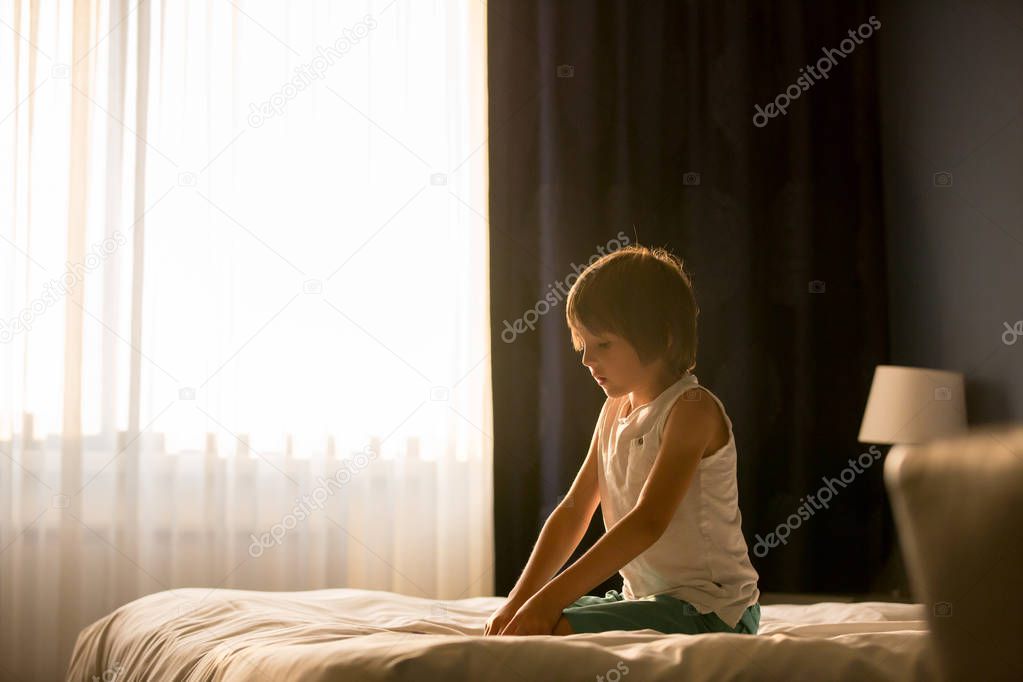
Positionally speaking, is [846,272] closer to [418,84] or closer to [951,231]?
[951,231]

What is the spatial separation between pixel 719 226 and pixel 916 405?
41.2 inches

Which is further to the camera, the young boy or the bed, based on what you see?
the young boy

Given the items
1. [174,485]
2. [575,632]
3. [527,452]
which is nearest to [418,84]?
[527,452]

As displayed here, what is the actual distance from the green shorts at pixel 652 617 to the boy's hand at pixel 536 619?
0.02 metres

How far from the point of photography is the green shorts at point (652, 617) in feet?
4.58

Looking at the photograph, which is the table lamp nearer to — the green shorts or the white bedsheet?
the white bedsheet

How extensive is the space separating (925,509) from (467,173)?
3085mm

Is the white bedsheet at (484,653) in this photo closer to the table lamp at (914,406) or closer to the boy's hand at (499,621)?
the boy's hand at (499,621)

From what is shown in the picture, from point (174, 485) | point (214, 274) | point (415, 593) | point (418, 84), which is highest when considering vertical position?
point (418, 84)

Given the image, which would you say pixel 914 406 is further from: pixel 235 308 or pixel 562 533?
pixel 235 308

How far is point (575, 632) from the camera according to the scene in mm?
1382

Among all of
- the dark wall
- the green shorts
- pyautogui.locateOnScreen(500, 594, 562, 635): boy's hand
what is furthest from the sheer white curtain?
pyautogui.locateOnScreen(500, 594, 562, 635): boy's hand

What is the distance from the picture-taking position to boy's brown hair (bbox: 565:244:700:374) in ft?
5.30

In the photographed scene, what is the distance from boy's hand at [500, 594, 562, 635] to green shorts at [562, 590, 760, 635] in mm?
25
